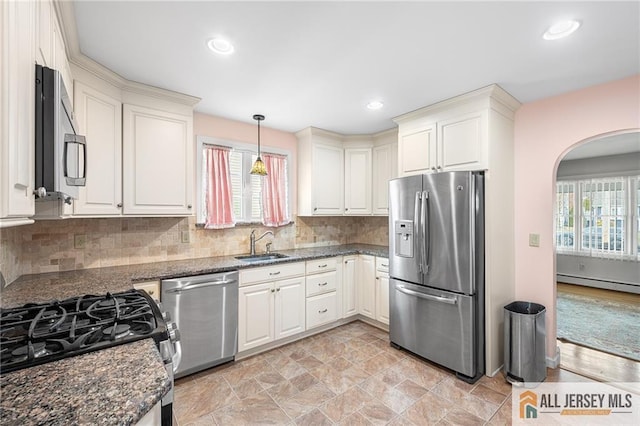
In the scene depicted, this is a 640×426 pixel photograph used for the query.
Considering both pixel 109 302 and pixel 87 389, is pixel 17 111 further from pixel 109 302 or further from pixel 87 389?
pixel 109 302

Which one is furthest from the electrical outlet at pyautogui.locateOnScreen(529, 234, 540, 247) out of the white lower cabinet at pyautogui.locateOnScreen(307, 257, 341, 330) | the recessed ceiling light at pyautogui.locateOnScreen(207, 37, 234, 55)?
the recessed ceiling light at pyautogui.locateOnScreen(207, 37, 234, 55)

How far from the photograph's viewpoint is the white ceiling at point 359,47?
1.54m

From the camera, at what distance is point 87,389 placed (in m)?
0.81

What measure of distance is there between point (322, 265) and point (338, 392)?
1.36 metres

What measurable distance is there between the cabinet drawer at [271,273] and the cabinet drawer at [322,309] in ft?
1.33

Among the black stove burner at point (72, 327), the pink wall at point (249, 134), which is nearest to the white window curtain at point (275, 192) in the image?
the pink wall at point (249, 134)

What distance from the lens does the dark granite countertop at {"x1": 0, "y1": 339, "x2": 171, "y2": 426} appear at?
688 millimetres

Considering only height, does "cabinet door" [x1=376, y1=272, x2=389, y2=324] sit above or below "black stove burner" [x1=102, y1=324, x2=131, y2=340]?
below

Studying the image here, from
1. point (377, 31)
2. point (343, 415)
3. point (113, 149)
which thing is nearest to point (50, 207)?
point (113, 149)

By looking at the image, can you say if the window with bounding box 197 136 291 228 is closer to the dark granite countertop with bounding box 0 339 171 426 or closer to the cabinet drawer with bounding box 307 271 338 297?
the cabinet drawer with bounding box 307 271 338 297

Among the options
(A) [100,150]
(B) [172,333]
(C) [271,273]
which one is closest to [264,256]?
(C) [271,273]

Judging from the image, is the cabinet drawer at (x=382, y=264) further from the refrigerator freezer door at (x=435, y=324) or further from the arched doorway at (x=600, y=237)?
the arched doorway at (x=600, y=237)

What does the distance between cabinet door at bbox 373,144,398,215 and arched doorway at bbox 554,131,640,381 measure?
7.56 ft

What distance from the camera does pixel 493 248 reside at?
254 centimetres
